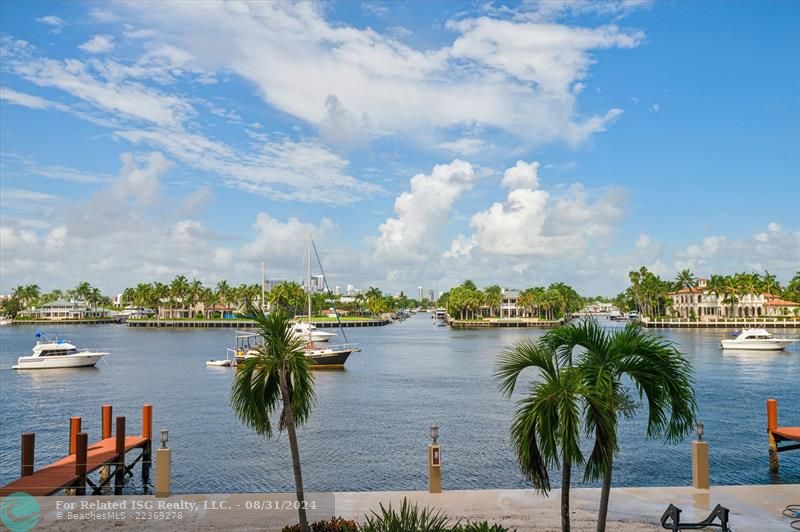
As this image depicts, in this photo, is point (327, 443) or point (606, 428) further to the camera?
point (327, 443)

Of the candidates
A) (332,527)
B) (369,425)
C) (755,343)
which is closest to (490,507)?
(332,527)

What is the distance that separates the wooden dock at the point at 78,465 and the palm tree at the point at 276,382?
29.5 feet

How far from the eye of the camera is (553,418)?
9664 mm

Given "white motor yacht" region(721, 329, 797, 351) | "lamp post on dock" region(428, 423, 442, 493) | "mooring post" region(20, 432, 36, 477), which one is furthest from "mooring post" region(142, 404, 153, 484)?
"white motor yacht" region(721, 329, 797, 351)

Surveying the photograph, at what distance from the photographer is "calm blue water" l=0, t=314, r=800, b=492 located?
25562 mm

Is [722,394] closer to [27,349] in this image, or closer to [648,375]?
[648,375]

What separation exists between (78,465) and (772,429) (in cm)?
2291

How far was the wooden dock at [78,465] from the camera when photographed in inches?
690

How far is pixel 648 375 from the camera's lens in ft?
33.0

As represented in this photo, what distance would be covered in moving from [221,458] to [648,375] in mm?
22689

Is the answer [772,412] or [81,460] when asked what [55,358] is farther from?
[772,412]

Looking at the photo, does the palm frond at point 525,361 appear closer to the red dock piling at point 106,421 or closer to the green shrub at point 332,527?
the green shrub at point 332,527

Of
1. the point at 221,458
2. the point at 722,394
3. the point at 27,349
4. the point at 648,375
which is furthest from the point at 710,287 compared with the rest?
the point at 648,375

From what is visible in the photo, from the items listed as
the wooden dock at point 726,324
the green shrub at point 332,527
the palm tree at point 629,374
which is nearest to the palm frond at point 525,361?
the palm tree at point 629,374
